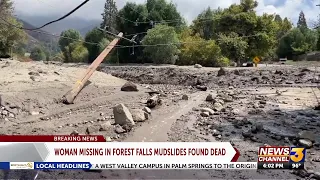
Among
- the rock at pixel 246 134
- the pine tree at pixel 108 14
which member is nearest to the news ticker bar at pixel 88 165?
the rock at pixel 246 134

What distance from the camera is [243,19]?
28656 mm

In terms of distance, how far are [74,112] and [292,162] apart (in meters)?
5.89

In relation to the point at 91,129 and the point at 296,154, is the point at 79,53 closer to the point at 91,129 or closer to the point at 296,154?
the point at 91,129

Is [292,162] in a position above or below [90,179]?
above

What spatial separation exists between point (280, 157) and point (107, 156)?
1994 mm

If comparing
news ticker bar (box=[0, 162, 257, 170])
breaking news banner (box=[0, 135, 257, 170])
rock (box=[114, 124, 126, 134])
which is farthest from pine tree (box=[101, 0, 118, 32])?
news ticker bar (box=[0, 162, 257, 170])

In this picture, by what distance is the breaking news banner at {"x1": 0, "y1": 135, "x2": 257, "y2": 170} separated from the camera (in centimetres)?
387

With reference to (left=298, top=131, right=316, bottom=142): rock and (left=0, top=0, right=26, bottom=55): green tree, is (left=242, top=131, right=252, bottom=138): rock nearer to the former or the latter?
(left=298, top=131, right=316, bottom=142): rock

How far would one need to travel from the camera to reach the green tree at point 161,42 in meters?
23.3

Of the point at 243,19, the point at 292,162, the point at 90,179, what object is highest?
the point at 243,19

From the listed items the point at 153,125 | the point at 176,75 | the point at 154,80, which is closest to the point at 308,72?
the point at 176,75

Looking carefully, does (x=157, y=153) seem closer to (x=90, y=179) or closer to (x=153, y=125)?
(x=90, y=179)

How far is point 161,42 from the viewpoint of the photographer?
79.4 feet

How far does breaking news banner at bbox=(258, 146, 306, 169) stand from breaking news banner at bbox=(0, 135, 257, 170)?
14cm
